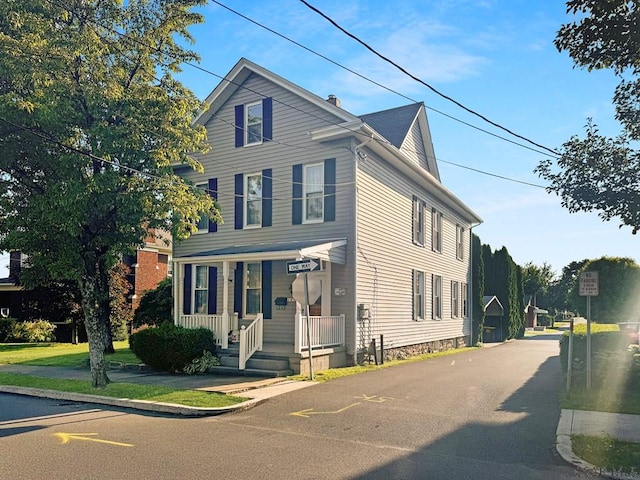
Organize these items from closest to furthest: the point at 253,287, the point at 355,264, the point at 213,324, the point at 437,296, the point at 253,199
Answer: the point at 213,324 → the point at 355,264 → the point at 253,287 → the point at 253,199 → the point at 437,296

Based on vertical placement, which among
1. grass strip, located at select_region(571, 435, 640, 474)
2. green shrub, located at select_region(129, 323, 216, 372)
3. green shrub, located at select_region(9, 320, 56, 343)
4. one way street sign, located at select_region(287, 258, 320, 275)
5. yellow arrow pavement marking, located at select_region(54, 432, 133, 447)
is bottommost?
green shrub, located at select_region(9, 320, 56, 343)

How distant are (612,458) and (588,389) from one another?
5187mm

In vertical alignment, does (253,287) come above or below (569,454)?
above

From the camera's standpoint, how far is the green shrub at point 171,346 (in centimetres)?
1482

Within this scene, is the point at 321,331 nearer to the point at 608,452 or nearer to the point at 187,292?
the point at 187,292

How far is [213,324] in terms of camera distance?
53.3ft

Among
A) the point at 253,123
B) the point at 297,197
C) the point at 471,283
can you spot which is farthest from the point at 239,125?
the point at 471,283

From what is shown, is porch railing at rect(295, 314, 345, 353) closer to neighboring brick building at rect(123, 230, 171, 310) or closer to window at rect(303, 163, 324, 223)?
window at rect(303, 163, 324, 223)

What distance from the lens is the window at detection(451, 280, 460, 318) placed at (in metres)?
27.4

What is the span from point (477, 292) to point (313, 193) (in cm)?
1716

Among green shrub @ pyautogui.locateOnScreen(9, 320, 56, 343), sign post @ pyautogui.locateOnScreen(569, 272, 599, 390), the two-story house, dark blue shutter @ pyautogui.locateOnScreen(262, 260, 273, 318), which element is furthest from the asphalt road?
green shrub @ pyautogui.locateOnScreen(9, 320, 56, 343)

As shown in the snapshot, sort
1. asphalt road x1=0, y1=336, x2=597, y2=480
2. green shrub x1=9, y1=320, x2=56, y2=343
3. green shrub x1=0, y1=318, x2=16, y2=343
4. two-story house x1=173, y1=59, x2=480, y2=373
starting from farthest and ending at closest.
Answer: green shrub x1=0, y1=318, x2=16, y2=343, green shrub x1=9, y1=320, x2=56, y2=343, two-story house x1=173, y1=59, x2=480, y2=373, asphalt road x1=0, y1=336, x2=597, y2=480

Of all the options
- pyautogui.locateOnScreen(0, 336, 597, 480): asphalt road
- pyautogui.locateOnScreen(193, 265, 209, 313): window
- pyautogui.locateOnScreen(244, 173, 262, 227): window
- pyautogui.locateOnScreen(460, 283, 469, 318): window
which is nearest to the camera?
pyautogui.locateOnScreen(0, 336, 597, 480): asphalt road

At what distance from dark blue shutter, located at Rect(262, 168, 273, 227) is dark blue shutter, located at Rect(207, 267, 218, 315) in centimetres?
256
